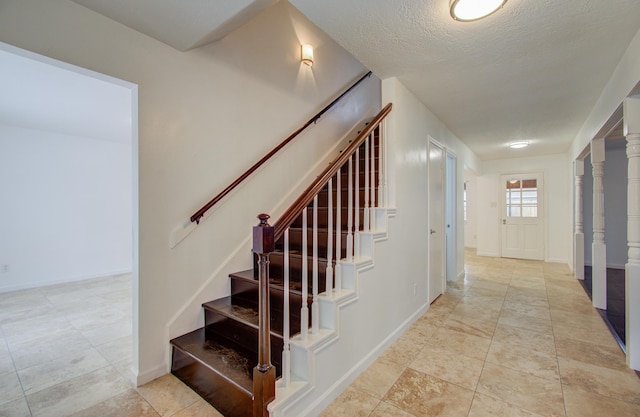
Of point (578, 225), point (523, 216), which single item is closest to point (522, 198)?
point (523, 216)

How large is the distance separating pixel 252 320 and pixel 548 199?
686 centimetres

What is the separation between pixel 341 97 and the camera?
3.62 m

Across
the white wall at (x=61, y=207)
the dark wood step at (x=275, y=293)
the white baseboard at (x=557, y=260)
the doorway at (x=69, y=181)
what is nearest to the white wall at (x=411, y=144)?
the dark wood step at (x=275, y=293)

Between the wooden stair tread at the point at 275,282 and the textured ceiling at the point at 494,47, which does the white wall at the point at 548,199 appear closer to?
the textured ceiling at the point at 494,47

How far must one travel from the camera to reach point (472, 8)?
5.02 feet

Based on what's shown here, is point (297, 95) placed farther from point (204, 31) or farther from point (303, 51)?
point (204, 31)

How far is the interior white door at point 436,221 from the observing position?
11.0ft

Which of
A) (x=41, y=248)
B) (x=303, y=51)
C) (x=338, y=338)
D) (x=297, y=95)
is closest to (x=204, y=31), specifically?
(x=297, y=95)

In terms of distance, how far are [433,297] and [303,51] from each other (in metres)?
3.31

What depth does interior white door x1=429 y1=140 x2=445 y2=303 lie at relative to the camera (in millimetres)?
3350

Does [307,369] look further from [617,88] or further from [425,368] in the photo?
[617,88]

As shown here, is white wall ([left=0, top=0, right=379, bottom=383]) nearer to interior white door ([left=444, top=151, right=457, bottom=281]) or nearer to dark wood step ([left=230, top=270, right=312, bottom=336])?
dark wood step ([left=230, top=270, right=312, bottom=336])

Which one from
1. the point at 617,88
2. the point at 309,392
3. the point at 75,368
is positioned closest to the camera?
the point at 309,392

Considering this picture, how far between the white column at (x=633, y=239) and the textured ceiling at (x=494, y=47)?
19.1 inches
